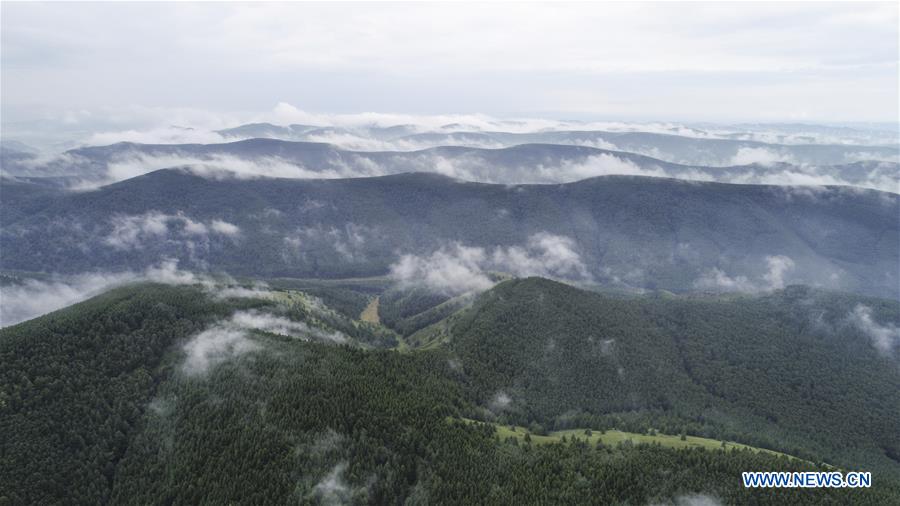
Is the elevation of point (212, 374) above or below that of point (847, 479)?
above

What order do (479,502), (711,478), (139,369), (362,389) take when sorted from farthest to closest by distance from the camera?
(139,369)
(362,389)
(711,478)
(479,502)

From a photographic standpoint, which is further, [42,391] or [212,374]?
[212,374]

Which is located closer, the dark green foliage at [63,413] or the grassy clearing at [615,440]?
the dark green foliage at [63,413]

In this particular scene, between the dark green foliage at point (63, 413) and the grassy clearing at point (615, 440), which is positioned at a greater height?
the dark green foliage at point (63, 413)

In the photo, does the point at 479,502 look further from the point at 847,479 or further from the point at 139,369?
the point at 139,369

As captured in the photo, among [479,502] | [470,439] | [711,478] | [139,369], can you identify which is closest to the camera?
[479,502]

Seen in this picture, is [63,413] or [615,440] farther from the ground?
[63,413]

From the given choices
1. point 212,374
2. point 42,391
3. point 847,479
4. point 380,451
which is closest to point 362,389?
point 380,451

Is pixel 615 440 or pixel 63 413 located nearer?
pixel 63 413

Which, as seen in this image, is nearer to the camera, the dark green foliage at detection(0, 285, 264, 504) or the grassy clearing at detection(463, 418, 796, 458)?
the dark green foliage at detection(0, 285, 264, 504)

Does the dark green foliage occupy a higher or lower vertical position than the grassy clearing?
Result: higher

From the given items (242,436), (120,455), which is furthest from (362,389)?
(120,455)
